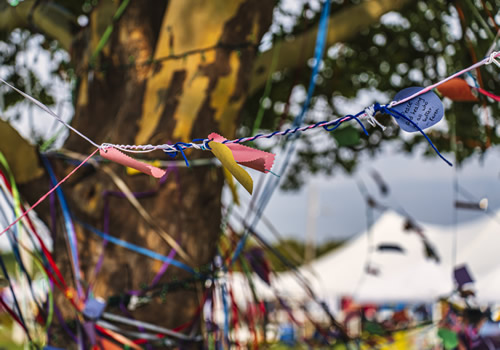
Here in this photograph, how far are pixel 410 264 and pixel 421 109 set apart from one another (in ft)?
17.0

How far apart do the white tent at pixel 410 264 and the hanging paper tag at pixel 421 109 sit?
3.56 metres

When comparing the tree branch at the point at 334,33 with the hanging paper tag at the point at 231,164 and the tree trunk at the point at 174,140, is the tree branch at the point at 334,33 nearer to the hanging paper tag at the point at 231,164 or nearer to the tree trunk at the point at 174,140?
the tree trunk at the point at 174,140

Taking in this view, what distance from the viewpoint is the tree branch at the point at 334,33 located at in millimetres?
1695

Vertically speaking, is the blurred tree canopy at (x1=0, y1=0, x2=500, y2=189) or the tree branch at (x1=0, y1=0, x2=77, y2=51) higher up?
the tree branch at (x1=0, y1=0, x2=77, y2=51)

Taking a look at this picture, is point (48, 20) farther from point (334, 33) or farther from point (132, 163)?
point (132, 163)

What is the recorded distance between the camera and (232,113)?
1.35 metres

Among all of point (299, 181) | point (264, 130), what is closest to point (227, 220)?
point (264, 130)

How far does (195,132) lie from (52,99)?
5.25 feet

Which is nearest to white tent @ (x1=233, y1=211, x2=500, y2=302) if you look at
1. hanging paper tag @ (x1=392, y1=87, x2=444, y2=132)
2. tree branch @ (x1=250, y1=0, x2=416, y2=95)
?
tree branch @ (x1=250, y1=0, x2=416, y2=95)

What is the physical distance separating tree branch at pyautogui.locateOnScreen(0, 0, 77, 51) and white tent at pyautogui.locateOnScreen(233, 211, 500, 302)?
281 centimetres

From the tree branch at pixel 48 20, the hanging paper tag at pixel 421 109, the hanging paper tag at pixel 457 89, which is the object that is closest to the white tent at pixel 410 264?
the tree branch at pixel 48 20

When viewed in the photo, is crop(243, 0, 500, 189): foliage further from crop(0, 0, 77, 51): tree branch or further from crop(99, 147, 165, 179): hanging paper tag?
crop(99, 147, 165, 179): hanging paper tag

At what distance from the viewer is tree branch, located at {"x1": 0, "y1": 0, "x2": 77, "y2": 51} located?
168 centimetres

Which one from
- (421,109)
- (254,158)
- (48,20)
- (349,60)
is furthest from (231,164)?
(349,60)
